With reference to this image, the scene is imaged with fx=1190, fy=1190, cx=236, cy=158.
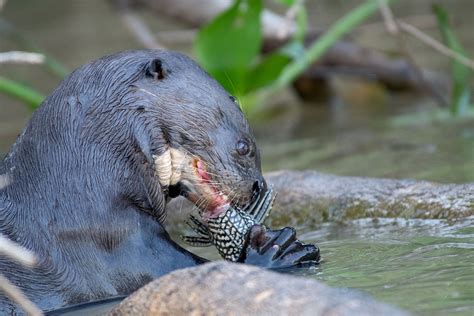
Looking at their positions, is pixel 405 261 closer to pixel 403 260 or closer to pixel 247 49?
pixel 403 260

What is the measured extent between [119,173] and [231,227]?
0.36 m

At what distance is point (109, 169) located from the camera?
3.25m

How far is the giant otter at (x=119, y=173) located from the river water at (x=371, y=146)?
341 mm

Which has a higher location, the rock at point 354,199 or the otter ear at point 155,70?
the otter ear at point 155,70

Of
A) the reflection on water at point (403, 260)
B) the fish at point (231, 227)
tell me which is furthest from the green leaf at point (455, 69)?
the fish at point (231, 227)

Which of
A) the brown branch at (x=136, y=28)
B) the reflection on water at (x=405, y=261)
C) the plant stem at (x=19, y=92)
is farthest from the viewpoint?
the brown branch at (x=136, y=28)

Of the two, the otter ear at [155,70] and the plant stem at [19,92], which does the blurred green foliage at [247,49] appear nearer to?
the plant stem at [19,92]

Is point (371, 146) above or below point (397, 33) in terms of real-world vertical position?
below

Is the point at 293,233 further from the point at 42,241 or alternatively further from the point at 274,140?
the point at 274,140

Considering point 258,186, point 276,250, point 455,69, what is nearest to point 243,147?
point 258,186

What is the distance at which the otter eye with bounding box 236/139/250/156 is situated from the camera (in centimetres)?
342

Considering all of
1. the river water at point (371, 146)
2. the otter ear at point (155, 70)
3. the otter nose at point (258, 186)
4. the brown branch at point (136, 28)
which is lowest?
the river water at point (371, 146)

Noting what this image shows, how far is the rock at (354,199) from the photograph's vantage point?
3668mm

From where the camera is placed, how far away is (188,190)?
11.3 feet
